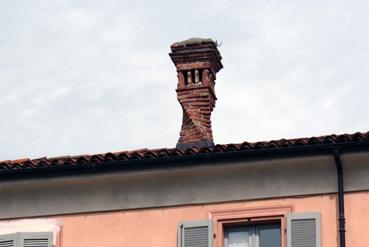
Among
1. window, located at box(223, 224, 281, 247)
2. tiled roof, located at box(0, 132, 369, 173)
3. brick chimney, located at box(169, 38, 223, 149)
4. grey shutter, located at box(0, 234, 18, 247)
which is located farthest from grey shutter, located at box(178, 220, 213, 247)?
brick chimney, located at box(169, 38, 223, 149)

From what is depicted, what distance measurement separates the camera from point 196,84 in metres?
25.7

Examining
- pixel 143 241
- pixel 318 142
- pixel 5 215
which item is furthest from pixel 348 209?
pixel 5 215

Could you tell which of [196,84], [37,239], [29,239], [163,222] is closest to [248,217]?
[163,222]

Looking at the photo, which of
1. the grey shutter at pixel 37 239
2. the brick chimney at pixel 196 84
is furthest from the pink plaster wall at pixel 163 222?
the brick chimney at pixel 196 84

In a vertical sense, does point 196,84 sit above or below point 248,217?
above

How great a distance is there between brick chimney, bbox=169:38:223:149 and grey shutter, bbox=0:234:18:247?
3.29m

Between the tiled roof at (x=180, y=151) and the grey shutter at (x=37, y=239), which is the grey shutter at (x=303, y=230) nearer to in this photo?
the tiled roof at (x=180, y=151)

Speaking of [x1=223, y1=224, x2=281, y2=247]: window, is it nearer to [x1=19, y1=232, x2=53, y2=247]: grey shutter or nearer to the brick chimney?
[x1=19, y1=232, x2=53, y2=247]: grey shutter

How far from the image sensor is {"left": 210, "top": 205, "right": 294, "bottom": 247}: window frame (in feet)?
72.1

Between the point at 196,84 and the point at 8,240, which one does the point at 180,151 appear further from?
the point at 196,84

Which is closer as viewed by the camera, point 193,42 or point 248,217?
point 248,217

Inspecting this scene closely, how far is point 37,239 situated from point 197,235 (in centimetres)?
238

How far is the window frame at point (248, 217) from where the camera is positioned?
2198 centimetres

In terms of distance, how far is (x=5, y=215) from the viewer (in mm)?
23062
